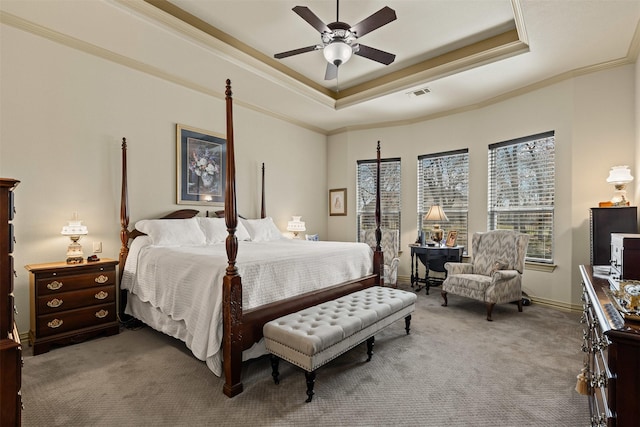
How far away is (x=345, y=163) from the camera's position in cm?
648

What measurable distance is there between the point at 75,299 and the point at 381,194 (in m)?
4.99

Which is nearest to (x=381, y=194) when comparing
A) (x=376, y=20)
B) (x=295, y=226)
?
(x=295, y=226)

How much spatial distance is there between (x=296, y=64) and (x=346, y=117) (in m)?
1.73

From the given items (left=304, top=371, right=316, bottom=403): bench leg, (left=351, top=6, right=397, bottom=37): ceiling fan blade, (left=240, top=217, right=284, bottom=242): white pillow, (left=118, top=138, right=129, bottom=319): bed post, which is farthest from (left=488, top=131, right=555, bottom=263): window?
(left=118, top=138, right=129, bottom=319): bed post

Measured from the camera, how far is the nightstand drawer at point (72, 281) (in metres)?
2.86

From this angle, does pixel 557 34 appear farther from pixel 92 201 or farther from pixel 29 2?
pixel 92 201

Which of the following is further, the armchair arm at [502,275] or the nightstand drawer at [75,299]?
the armchair arm at [502,275]

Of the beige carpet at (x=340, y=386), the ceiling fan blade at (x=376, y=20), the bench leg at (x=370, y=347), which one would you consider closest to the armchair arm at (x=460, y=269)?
the beige carpet at (x=340, y=386)

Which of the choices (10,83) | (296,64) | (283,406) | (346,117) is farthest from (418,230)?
(10,83)

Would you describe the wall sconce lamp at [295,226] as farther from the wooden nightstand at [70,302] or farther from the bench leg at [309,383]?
the bench leg at [309,383]

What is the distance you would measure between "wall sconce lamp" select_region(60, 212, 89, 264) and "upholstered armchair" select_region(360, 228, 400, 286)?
3798 mm

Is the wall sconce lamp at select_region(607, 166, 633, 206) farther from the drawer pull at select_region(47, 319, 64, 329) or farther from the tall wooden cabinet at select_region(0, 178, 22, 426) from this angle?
the drawer pull at select_region(47, 319, 64, 329)

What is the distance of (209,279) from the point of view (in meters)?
2.39

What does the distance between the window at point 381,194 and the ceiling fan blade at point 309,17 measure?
11.9 feet
